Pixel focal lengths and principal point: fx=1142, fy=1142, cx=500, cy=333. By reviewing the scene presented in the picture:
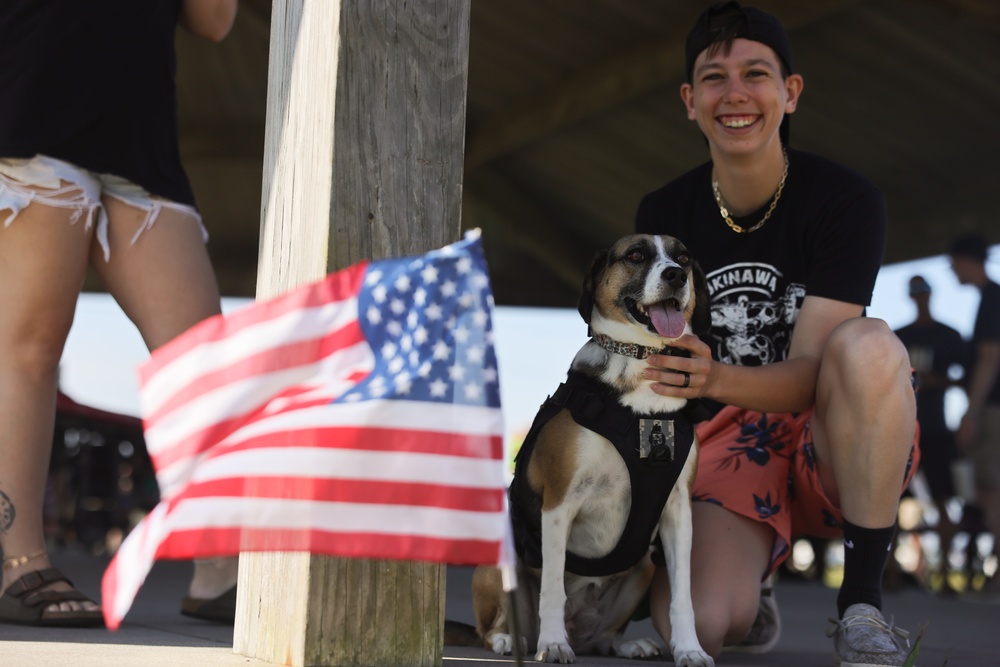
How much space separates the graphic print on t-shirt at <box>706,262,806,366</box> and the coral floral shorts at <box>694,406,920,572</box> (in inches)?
7.1

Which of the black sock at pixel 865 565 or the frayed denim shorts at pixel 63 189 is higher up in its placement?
the frayed denim shorts at pixel 63 189

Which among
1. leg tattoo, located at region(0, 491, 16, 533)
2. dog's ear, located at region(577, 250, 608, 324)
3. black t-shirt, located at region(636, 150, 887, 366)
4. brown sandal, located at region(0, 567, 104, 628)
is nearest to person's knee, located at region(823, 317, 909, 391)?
black t-shirt, located at region(636, 150, 887, 366)

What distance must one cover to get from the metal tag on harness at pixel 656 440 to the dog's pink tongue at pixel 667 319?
216 mm

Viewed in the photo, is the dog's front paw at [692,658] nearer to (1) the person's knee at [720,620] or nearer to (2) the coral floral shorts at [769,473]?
(1) the person's knee at [720,620]

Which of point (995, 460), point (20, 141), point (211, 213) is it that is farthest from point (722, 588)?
point (211, 213)

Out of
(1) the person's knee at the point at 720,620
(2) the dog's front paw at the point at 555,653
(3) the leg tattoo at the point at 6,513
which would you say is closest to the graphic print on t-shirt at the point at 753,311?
(1) the person's knee at the point at 720,620

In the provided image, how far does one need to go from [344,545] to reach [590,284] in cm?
148

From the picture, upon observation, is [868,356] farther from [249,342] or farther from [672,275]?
[249,342]

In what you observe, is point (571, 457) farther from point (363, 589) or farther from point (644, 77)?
point (644, 77)

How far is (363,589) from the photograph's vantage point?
2.13 metres

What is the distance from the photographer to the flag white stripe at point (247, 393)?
71.4 inches

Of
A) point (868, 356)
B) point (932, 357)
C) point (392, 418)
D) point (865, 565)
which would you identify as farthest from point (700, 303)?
point (932, 357)

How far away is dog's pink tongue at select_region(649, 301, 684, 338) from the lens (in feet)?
9.06

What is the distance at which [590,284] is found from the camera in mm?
3023
